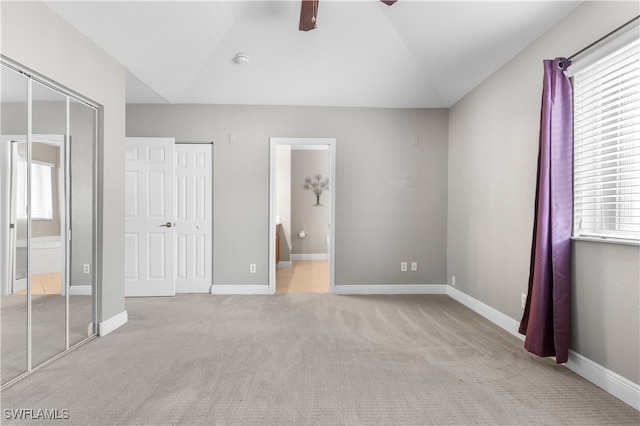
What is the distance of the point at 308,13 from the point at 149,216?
315 centimetres

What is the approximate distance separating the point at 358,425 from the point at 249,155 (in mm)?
3464

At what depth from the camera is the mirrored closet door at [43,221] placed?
2.02 meters

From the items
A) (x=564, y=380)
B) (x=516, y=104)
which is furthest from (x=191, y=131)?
(x=564, y=380)

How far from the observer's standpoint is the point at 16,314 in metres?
2.08

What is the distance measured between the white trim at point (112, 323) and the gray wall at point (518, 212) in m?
3.85

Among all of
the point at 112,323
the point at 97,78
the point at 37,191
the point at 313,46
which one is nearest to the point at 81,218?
the point at 37,191

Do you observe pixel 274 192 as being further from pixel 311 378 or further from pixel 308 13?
pixel 311 378

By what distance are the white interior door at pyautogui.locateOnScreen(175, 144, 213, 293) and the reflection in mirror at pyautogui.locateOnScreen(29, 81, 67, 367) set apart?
1.77m

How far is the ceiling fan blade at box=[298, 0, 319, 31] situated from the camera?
2.58 m

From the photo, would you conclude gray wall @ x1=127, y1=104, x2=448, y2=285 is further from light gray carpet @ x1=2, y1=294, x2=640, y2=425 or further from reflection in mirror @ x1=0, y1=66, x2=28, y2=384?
reflection in mirror @ x1=0, y1=66, x2=28, y2=384

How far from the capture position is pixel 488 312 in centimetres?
336

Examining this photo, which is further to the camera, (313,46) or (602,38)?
(313,46)

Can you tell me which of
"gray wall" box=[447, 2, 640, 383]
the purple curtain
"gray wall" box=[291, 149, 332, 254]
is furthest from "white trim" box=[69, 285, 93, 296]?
"gray wall" box=[291, 149, 332, 254]

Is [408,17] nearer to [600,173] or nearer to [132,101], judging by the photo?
[600,173]
